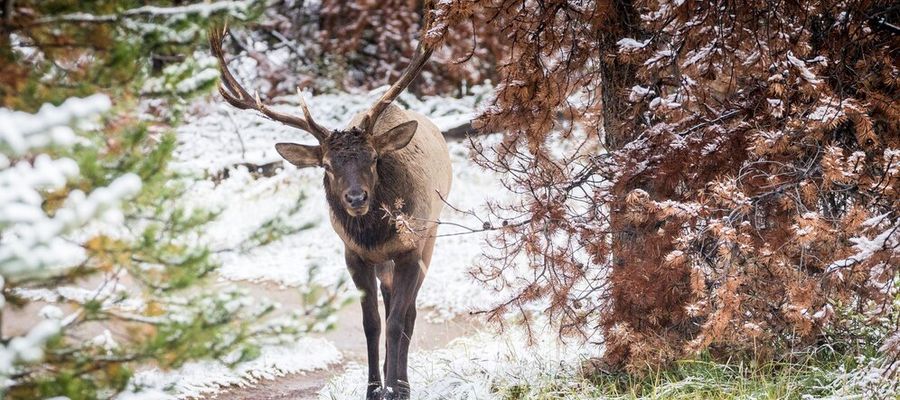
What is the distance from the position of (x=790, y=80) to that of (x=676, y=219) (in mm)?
990

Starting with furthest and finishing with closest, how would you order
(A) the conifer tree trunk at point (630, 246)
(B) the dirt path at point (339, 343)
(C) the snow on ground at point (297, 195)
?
(C) the snow on ground at point (297, 195) < (B) the dirt path at point (339, 343) < (A) the conifer tree trunk at point (630, 246)

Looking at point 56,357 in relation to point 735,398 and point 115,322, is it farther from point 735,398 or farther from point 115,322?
point 735,398

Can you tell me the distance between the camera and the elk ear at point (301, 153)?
6.19 meters

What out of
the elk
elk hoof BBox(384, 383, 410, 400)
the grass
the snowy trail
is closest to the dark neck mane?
the elk

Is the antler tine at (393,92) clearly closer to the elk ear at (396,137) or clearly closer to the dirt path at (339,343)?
the elk ear at (396,137)

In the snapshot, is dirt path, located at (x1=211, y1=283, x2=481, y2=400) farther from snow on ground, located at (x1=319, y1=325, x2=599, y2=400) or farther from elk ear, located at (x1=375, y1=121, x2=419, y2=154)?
elk ear, located at (x1=375, y1=121, x2=419, y2=154)

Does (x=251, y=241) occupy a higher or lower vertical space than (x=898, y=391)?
higher

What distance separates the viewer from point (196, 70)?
132 inches

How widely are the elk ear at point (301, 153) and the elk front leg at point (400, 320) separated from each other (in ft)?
3.10

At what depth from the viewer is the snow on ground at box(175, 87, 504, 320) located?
1110 cm

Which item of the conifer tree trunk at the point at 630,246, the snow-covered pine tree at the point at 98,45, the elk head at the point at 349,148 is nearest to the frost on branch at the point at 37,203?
the snow-covered pine tree at the point at 98,45

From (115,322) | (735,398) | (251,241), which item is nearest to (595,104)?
(735,398)

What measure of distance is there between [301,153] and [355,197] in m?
0.77

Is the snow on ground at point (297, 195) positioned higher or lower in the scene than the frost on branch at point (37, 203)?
higher
